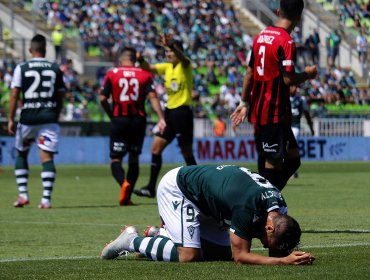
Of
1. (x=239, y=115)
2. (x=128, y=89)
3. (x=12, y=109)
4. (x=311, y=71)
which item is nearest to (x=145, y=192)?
(x=128, y=89)

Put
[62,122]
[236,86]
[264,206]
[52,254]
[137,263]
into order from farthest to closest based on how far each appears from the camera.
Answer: [236,86], [62,122], [52,254], [137,263], [264,206]

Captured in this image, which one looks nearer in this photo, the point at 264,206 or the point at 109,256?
the point at 264,206

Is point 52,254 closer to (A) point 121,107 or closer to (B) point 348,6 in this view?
(A) point 121,107

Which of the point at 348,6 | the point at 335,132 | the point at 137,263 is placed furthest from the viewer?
the point at 348,6

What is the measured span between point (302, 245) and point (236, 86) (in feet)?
110

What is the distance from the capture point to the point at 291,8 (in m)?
11.3

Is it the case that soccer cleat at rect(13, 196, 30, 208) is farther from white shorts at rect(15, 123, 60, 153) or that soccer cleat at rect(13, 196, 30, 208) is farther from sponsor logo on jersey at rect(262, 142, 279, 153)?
sponsor logo on jersey at rect(262, 142, 279, 153)

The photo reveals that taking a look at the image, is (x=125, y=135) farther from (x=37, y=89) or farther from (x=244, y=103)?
(x=244, y=103)

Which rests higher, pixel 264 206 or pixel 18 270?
pixel 264 206

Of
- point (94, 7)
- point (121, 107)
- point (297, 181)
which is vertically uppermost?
point (94, 7)

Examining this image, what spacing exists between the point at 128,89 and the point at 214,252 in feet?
27.8

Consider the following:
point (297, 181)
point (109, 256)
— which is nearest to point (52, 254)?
point (109, 256)

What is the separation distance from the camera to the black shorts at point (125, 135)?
17.6m

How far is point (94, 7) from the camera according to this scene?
4597cm
